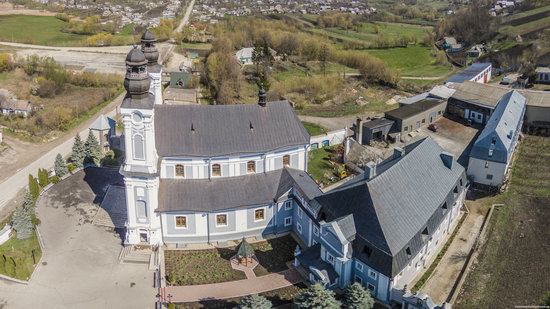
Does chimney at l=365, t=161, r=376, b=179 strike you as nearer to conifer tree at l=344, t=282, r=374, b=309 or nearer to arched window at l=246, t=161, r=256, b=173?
conifer tree at l=344, t=282, r=374, b=309

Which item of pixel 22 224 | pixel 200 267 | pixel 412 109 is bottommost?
pixel 200 267

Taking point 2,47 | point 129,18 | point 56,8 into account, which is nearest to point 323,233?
point 2,47

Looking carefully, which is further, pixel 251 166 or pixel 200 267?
pixel 251 166

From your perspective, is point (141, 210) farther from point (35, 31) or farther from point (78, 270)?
point (35, 31)

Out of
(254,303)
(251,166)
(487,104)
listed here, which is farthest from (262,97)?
(487,104)

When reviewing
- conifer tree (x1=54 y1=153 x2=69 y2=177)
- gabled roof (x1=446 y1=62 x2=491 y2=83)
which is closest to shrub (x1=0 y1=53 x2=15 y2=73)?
conifer tree (x1=54 y1=153 x2=69 y2=177)

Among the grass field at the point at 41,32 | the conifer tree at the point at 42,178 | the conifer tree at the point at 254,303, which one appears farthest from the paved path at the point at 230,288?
the grass field at the point at 41,32
